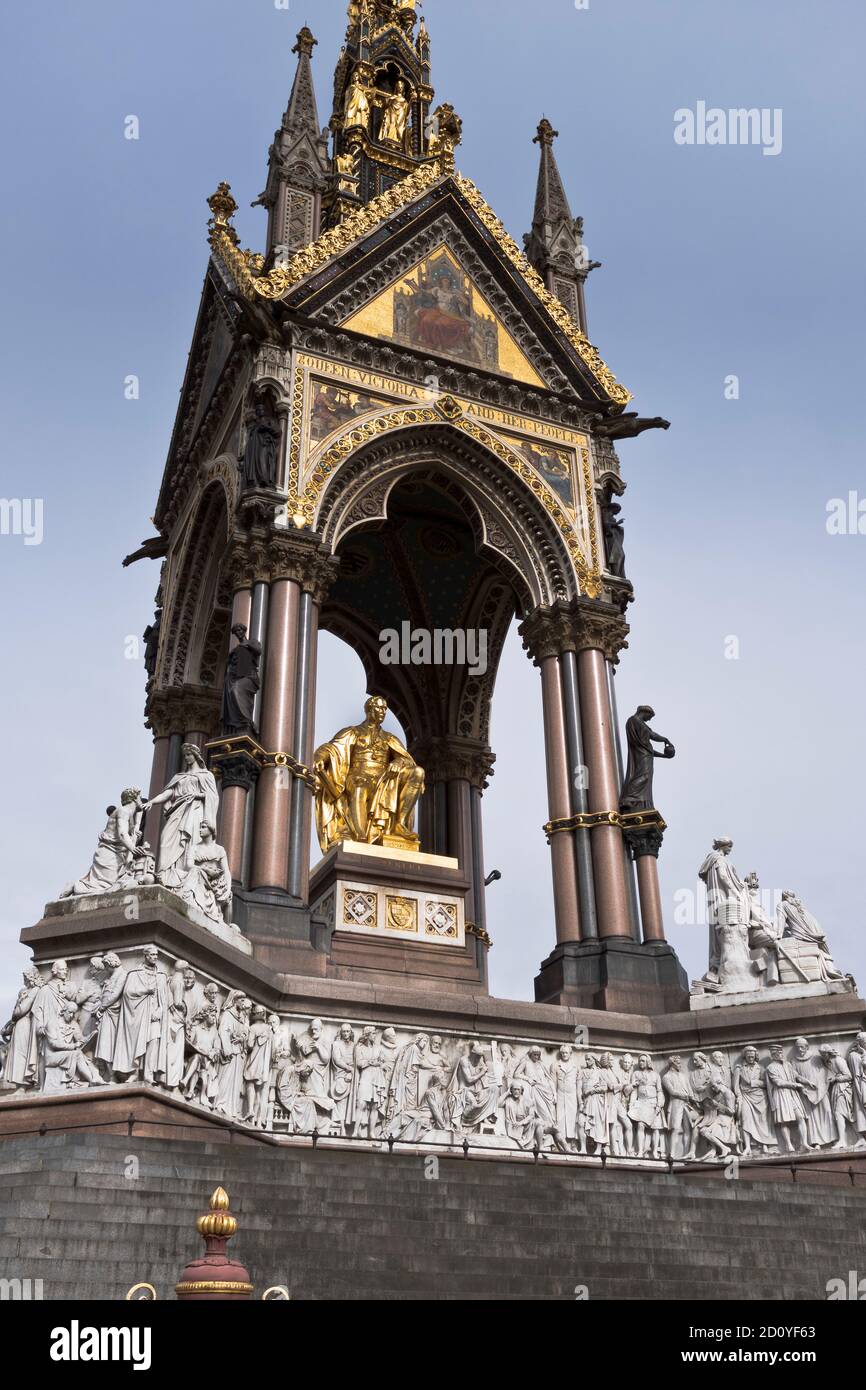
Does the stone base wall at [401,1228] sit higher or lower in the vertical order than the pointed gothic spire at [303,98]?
lower

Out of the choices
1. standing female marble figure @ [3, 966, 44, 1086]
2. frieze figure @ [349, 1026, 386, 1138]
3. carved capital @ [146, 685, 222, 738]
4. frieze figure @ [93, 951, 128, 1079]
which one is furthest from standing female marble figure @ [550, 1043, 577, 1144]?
carved capital @ [146, 685, 222, 738]

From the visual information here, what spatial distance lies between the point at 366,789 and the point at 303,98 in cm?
1303

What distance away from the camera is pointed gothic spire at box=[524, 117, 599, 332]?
25234mm

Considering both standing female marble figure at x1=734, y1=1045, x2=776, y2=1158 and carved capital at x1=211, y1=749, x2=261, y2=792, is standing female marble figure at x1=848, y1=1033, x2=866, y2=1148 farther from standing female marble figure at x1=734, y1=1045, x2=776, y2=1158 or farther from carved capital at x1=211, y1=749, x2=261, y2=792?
carved capital at x1=211, y1=749, x2=261, y2=792

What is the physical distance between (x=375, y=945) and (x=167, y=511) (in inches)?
426

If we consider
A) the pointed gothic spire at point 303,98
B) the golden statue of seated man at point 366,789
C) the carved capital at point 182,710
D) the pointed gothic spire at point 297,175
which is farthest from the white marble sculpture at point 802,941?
the pointed gothic spire at point 303,98

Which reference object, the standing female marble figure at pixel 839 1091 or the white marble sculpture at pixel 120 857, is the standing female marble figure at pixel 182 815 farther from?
the standing female marble figure at pixel 839 1091

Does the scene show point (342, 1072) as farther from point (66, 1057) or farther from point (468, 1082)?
point (66, 1057)

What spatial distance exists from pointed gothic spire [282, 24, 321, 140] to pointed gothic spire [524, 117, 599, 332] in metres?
4.80

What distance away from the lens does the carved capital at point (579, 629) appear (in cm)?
2098

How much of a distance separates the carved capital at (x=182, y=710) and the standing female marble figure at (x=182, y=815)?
25.1ft
